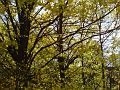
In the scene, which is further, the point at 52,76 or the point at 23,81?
the point at 52,76

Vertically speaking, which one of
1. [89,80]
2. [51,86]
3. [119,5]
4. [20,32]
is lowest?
[89,80]

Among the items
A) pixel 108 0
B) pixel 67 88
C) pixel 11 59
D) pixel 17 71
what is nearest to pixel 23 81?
pixel 17 71

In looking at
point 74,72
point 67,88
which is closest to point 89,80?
point 74,72

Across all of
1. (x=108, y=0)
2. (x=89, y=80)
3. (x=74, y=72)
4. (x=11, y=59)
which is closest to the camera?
(x=108, y=0)

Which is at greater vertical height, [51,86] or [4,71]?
[4,71]

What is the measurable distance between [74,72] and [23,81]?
154 inches

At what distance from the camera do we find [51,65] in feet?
29.9

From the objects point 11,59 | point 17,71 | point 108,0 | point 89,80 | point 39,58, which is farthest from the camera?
point 89,80

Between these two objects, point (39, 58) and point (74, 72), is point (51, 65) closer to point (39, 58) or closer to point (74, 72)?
point (39, 58)

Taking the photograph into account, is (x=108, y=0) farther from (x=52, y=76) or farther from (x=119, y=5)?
(x=52, y=76)

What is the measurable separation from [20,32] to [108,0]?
275 centimetres

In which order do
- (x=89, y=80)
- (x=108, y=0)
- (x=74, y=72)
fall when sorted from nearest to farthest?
(x=108, y=0)
(x=74, y=72)
(x=89, y=80)

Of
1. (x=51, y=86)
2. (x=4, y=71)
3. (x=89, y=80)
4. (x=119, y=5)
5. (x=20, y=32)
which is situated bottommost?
(x=89, y=80)

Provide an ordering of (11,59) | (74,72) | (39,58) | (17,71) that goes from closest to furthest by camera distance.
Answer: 1. (17,71)
2. (11,59)
3. (39,58)
4. (74,72)
